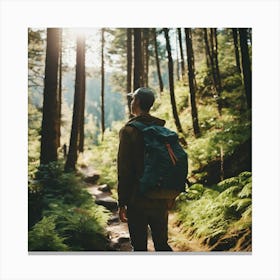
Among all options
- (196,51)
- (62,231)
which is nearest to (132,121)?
(62,231)

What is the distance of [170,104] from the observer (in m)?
5.71

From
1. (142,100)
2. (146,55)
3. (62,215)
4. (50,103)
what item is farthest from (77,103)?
(142,100)

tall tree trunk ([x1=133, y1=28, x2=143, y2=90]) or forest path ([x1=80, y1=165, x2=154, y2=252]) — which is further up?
tall tree trunk ([x1=133, y1=28, x2=143, y2=90])

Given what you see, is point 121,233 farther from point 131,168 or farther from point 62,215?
point 131,168

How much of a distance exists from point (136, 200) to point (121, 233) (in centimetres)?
184

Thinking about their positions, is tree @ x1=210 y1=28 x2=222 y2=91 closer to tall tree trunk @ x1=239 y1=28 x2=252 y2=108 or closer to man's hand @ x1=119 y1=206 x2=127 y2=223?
tall tree trunk @ x1=239 y1=28 x2=252 y2=108

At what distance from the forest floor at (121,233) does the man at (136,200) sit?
1.32m

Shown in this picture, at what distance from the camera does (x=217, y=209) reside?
4.89 meters

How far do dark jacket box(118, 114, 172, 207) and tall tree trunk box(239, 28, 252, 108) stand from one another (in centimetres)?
244

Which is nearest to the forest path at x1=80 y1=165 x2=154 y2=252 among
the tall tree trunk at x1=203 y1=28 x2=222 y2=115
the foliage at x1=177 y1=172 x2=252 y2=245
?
the foliage at x1=177 y1=172 x2=252 y2=245

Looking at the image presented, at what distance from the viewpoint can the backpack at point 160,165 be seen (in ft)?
10.6

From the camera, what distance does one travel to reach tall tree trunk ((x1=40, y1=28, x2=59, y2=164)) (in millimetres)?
5398

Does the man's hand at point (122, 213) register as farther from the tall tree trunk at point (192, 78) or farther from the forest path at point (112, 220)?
the tall tree trunk at point (192, 78)

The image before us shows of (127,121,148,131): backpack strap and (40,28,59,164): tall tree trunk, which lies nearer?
(127,121,148,131): backpack strap
